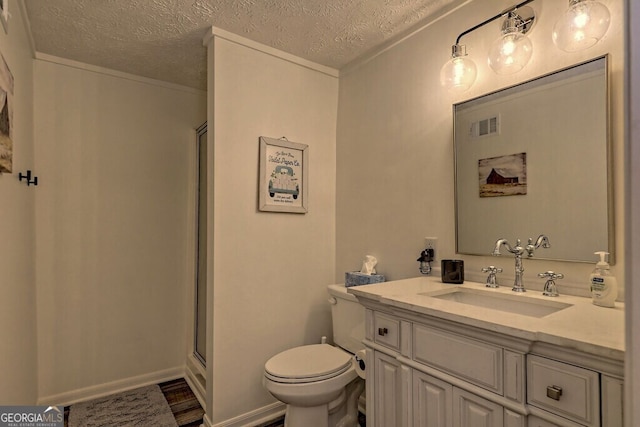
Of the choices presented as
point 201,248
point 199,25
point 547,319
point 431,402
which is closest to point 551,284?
point 547,319

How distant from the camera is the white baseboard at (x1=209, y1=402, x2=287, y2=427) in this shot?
76.0 inches

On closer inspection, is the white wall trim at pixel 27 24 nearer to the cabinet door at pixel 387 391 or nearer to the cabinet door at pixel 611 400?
the cabinet door at pixel 387 391

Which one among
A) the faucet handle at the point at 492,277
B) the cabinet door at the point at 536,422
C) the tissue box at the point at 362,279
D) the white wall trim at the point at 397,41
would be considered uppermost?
the white wall trim at the point at 397,41

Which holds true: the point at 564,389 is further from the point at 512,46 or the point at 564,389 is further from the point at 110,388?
the point at 110,388

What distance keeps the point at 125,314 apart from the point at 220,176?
4.54 feet

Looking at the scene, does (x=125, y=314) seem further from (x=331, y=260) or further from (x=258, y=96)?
(x=258, y=96)

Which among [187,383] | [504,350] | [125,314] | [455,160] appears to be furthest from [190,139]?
[504,350]

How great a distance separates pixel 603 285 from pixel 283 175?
1657 millimetres

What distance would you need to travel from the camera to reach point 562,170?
1324 millimetres

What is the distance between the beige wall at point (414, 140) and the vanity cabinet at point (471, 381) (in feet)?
1.81

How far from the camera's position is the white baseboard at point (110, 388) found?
7.27 feet

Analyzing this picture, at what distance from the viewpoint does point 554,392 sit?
2.82 feet

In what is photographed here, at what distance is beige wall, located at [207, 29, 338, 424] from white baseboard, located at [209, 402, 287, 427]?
3cm

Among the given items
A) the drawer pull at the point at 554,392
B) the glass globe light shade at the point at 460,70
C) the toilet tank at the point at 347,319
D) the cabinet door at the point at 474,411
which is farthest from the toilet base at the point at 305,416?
the glass globe light shade at the point at 460,70
